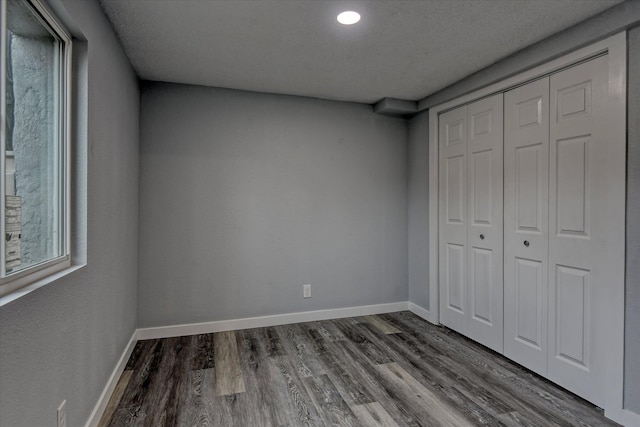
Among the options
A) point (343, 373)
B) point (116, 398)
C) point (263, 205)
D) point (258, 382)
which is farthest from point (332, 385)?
point (263, 205)

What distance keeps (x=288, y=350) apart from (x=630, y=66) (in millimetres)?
2921

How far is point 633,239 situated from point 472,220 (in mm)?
1213

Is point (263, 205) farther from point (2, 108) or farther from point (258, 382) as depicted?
point (2, 108)

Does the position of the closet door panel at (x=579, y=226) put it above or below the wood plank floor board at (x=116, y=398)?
above

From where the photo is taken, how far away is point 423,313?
3.57 m

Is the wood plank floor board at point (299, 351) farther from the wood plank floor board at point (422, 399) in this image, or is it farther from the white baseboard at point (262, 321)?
the wood plank floor board at point (422, 399)

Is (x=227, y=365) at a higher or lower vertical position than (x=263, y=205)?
lower

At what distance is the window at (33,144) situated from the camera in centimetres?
113

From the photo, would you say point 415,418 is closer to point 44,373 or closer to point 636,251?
point 636,251

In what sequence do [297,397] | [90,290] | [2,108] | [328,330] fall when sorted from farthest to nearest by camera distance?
1. [328,330]
2. [297,397]
3. [90,290]
4. [2,108]

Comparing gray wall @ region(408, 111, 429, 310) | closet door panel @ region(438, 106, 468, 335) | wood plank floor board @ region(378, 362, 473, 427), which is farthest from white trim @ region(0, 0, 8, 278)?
gray wall @ region(408, 111, 429, 310)

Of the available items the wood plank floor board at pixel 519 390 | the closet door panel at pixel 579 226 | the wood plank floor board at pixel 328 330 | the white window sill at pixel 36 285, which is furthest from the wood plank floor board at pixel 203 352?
the closet door panel at pixel 579 226

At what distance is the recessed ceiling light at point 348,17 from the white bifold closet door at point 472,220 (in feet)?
4.70

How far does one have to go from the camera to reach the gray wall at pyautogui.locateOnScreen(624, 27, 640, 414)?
1.81 m
